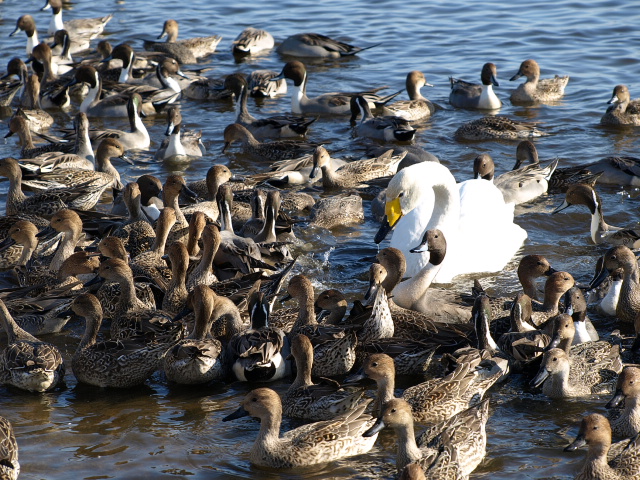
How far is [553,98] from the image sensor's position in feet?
51.1

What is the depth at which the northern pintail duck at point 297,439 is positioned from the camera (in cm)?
623

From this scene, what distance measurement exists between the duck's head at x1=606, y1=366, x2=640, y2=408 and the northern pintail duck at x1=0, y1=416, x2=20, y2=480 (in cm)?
393

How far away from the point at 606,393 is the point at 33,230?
18.1ft

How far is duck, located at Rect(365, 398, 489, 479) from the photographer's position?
5.87 m

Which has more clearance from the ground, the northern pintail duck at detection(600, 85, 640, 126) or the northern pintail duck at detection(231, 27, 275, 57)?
the northern pintail duck at detection(231, 27, 275, 57)

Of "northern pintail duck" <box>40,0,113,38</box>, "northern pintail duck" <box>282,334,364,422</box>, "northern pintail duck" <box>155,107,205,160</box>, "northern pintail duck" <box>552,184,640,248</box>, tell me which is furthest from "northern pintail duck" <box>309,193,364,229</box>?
"northern pintail duck" <box>40,0,113,38</box>

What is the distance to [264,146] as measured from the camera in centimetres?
1323

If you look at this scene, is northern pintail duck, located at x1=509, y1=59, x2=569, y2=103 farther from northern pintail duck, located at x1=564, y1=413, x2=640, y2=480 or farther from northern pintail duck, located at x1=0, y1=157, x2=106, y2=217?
northern pintail duck, located at x1=564, y1=413, x2=640, y2=480

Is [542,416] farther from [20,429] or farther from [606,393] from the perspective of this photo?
[20,429]

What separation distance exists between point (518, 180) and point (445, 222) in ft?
8.64

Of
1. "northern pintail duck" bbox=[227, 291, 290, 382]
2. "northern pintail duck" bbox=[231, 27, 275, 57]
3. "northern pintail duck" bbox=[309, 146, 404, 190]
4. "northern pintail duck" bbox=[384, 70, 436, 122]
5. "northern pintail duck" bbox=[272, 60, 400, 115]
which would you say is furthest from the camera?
"northern pintail duck" bbox=[231, 27, 275, 57]

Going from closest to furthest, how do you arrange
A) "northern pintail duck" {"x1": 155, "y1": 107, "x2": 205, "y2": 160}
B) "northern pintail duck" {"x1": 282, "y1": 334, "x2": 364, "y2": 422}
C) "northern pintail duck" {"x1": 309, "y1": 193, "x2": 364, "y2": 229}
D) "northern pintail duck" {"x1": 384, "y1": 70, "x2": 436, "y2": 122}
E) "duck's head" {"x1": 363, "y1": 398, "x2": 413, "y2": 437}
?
"duck's head" {"x1": 363, "y1": 398, "x2": 413, "y2": 437} → "northern pintail duck" {"x1": 282, "y1": 334, "x2": 364, "y2": 422} → "northern pintail duck" {"x1": 309, "y1": 193, "x2": 364, "y2": 229} → "northern pintail duck" {"x1": 155, "y1": 107, "x2": 205, "y2": 160} → "northern pintail duck" {"x1": 384, "y1": 70, "x2": 436, "y2": 122}

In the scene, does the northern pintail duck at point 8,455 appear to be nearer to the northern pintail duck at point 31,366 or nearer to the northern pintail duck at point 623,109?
the northern pintail duck at point 31,366

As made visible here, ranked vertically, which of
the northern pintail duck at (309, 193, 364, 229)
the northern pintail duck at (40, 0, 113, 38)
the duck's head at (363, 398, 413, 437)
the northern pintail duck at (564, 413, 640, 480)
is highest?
the northern pintail duck at (40, 0, 113, 38)
